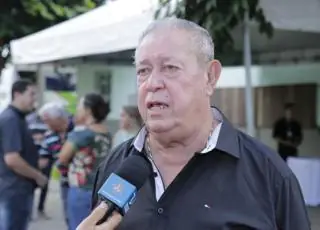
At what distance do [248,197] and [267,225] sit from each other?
0.10 meters

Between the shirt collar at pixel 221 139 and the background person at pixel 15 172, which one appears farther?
the background person at pixel 15 172

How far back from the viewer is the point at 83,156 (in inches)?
226

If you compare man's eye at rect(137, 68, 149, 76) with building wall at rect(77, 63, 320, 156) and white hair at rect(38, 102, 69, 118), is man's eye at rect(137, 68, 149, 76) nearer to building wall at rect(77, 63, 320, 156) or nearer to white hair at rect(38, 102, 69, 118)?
white hair at rect(38, 102, 69, 118)

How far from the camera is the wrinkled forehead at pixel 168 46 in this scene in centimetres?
218

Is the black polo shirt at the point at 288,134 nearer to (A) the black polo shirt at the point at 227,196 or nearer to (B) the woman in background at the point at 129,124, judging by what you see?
(B) the woman in background at the point at 129,124

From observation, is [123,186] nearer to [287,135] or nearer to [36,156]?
[36,156]

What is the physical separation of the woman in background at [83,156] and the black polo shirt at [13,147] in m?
0.36

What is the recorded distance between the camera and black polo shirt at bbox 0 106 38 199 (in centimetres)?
582

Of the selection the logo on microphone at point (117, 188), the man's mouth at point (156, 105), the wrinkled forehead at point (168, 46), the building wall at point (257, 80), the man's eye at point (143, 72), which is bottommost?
the building wall at point (257, 80)

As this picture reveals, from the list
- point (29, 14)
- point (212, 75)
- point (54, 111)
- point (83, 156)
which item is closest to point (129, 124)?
point (83, 156)

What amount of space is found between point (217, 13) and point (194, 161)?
442 centimetres

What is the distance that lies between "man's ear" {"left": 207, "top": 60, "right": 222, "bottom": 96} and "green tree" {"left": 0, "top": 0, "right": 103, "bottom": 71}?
11.5 m

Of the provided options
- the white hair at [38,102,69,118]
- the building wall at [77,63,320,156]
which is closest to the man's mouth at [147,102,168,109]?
the white hair at [38,102,69,118]

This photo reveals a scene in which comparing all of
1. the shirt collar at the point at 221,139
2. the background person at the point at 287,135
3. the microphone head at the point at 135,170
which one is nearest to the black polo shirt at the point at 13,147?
the shirt collar at the point at 221,139
